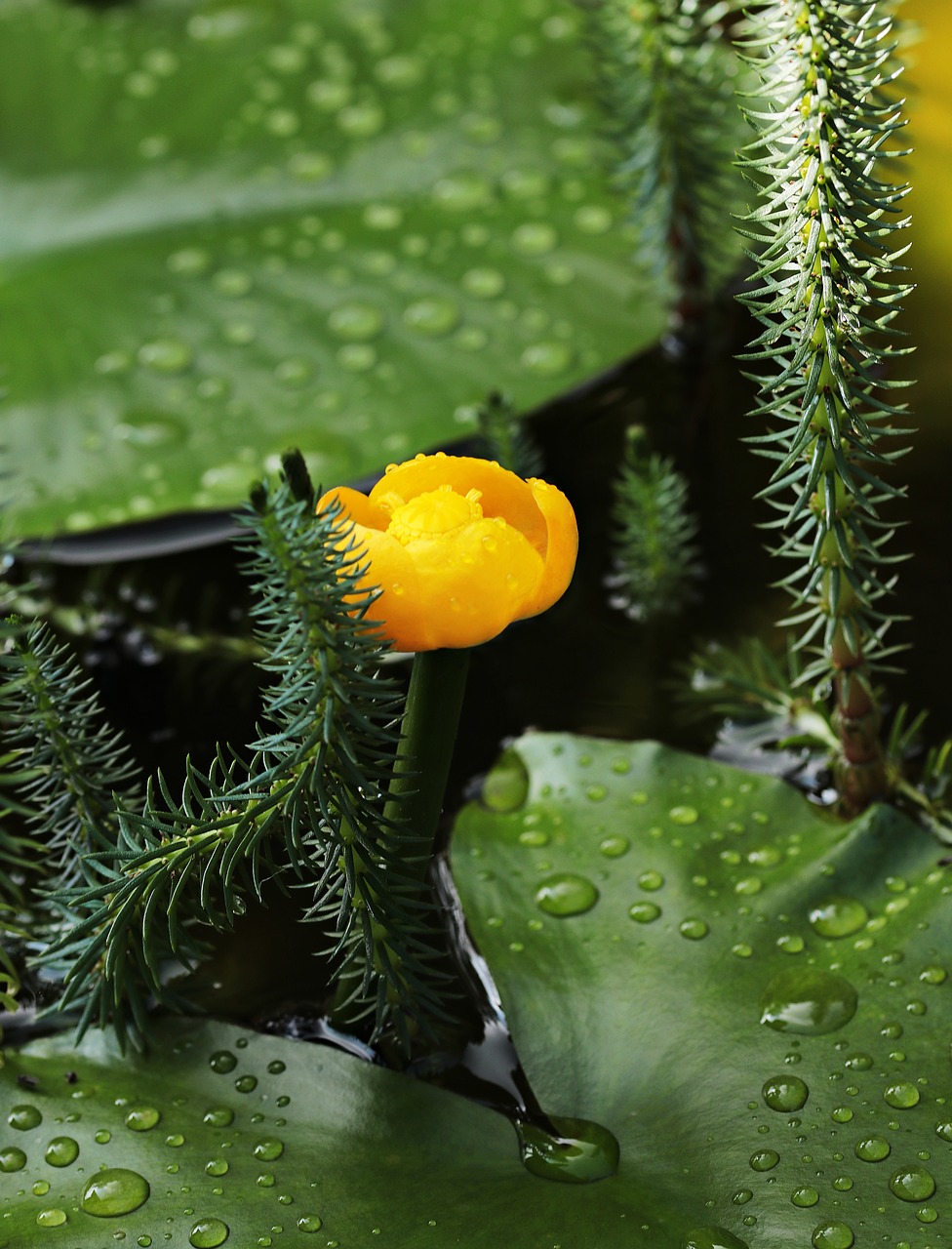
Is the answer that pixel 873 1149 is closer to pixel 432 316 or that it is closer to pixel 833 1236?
pixel 833 1236

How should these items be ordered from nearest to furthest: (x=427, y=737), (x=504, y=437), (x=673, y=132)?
(x=427, y=737) → (x=504, y=437) → (x=673, y=132)

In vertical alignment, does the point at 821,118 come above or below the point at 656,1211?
above

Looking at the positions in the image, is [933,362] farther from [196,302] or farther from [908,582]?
[196,302]

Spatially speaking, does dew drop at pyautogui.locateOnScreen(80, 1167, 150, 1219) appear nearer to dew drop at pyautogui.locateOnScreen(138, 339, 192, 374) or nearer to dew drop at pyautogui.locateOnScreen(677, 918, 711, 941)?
dew drop at pyautogui.locateOnScreen(677, 918, 711, 941)

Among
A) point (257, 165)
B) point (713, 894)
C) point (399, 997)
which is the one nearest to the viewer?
point (399, 997)

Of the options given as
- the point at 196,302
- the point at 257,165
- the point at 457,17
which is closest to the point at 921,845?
the point at 196,302

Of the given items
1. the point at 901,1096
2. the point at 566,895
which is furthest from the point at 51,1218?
the point at 901,1096

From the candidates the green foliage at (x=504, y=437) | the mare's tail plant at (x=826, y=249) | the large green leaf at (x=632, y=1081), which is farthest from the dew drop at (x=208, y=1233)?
the green foliage at (x=504, y=437)

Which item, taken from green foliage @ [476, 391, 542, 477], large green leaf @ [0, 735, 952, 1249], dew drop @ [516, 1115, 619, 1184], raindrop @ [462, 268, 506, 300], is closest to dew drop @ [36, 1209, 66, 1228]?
large green leaf @ [0, 735, 952, 1249]
